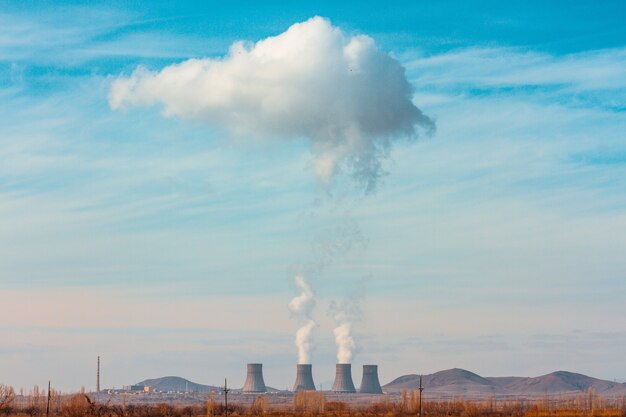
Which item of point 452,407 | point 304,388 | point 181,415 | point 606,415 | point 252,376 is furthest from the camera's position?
point 252,376

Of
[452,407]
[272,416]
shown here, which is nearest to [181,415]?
[272,416]

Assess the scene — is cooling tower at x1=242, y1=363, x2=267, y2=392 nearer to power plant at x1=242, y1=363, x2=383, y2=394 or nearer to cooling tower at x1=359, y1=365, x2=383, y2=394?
power plant at x1=242, y1=363, x2=383, y2=394

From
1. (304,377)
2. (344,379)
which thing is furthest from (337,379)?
(304,377)

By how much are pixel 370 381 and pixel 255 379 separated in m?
18.9

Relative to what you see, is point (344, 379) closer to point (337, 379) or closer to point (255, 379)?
point (337, 379)

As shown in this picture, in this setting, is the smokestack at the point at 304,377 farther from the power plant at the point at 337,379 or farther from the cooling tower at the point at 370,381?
A: the cooling tower at the point at 370,381

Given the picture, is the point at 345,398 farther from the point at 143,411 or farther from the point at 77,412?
the point at 77,412

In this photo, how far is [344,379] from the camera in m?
160

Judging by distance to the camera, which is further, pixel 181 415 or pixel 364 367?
pixel 364 367

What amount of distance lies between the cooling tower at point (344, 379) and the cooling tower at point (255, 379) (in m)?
12.0

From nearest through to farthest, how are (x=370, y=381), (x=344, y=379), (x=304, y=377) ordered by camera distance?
(x=304, y=377) < (x=344, y=379) < (x=370, y=381)

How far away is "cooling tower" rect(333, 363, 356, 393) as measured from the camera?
158750 mm

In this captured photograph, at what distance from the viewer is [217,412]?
334 ft

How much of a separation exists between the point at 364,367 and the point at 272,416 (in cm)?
7765
